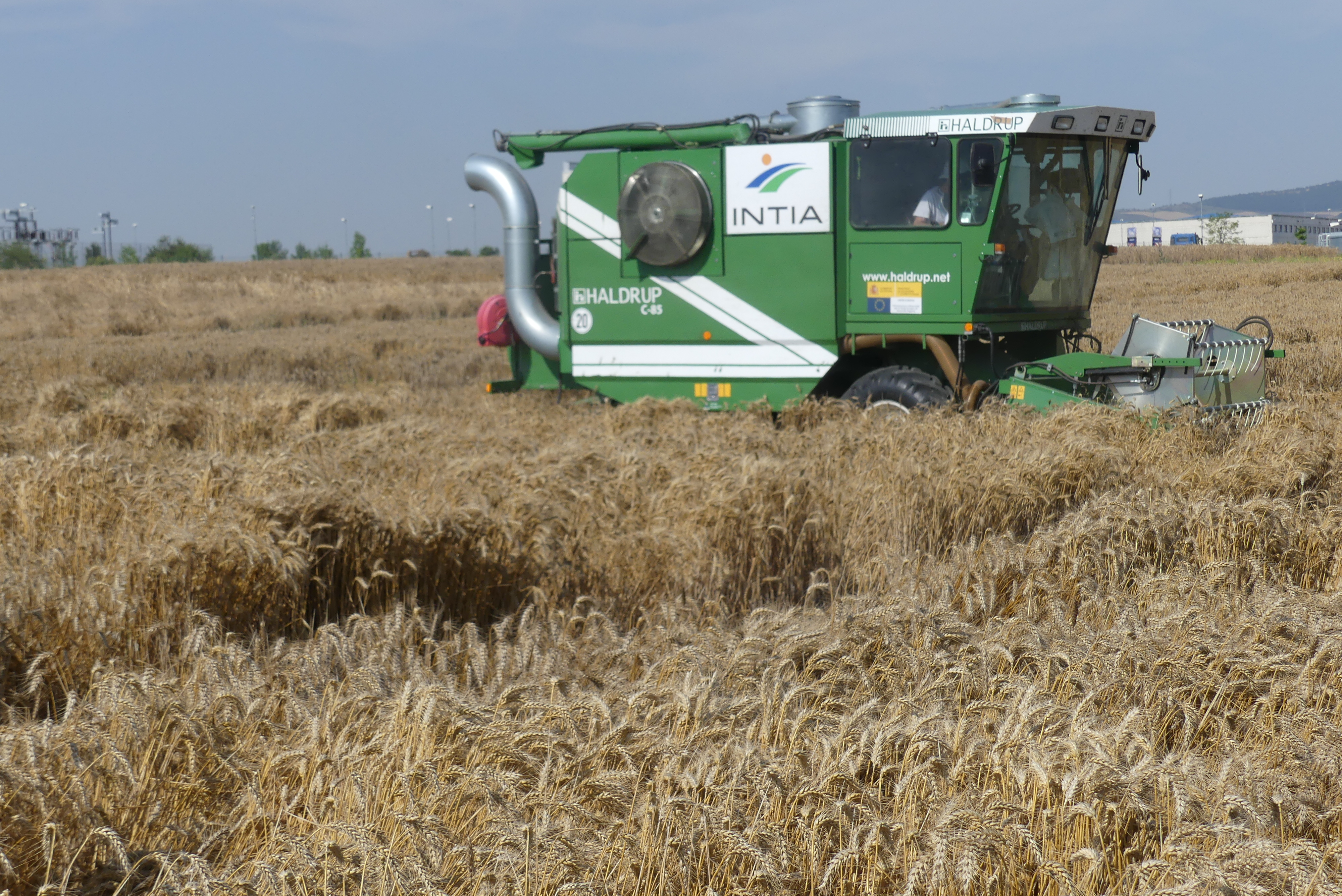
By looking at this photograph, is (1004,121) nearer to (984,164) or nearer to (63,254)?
(984,164)

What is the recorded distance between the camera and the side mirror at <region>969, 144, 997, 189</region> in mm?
8867

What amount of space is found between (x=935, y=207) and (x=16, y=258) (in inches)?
3245

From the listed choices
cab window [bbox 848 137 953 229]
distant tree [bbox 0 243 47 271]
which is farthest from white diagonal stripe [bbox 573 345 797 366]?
distant tree [bbox 0 243 47 271]

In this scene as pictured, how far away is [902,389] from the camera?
9227 mm

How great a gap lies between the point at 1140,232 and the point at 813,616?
515ft

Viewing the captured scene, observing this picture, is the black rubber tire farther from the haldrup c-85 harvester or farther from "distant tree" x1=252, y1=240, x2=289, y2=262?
"distant tree" x1=252, y1=240, x2=289, y2=262

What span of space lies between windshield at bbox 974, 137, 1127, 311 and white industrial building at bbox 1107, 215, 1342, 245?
338 ft

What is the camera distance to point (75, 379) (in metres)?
13.0

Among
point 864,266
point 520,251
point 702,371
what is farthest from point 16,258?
point 864,266

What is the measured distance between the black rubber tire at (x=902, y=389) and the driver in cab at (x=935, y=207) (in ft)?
3.81

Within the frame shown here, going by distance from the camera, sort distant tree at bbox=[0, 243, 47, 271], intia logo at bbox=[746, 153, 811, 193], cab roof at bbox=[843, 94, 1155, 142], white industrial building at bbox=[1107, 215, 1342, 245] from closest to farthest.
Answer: cab roof at bbox=[843, 94, 1155, 142] → intia logo at bbox=[746, 153, 811, 193] → distant tree at bbox=[0, 243, 47, 271] → white industrial building at bbox=[1107, 215, 1342, 245]

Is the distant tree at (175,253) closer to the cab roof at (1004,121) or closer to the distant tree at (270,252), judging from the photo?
the distant tree at (270,252)

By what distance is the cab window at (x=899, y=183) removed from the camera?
915 centimetres

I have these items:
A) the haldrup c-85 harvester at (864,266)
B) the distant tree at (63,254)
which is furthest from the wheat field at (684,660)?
the distant tree at (63,254)
